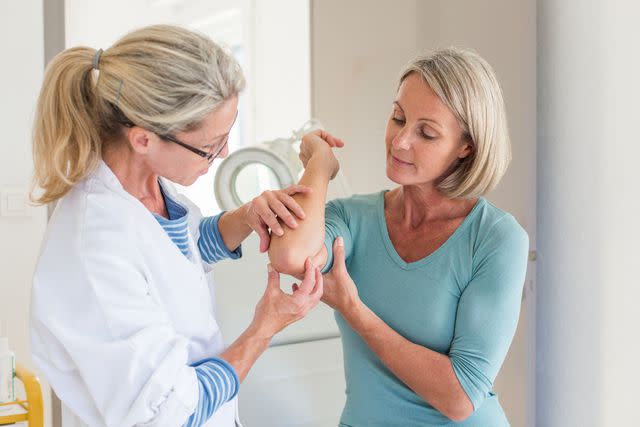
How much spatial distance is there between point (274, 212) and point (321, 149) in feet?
0.61

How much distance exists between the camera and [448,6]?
223 centimetres

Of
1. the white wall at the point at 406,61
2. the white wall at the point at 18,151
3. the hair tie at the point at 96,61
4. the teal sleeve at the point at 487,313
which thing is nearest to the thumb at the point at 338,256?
A: the teal sleeve at the point at 487,313

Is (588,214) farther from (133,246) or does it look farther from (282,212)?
(133,246)

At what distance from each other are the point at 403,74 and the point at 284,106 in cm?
106

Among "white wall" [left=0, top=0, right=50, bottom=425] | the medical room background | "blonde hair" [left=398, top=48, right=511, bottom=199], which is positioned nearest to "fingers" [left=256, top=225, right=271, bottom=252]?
"blonde hair" [left=398, top=48, right=511, bottom=199]

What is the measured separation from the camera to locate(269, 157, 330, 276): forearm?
1197mm

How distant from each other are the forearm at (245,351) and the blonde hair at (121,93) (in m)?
0.33

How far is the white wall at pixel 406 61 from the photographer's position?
208 cm

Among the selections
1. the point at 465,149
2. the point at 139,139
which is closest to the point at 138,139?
the point at 139,139

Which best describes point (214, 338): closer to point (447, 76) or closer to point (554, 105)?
point (447, 76)

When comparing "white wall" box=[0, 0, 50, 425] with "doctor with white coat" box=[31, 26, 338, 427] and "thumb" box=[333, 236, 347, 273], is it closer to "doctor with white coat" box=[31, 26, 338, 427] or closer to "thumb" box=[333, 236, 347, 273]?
"doctor with white coat" box=[31, 26, 338, 427]

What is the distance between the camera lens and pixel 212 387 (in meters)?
1.09

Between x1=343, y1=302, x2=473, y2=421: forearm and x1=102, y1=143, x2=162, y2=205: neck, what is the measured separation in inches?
15.7

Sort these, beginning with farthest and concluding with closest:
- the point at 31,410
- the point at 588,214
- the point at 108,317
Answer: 1. the point at 588,214
2. the point at 31,410
3. the point at 108,317
